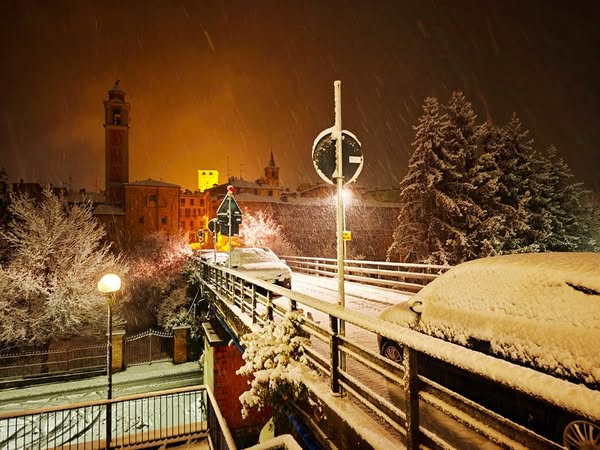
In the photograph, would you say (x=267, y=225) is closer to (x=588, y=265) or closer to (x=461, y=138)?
(x=461, y=138)

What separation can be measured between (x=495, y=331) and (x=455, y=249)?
22.1 metres

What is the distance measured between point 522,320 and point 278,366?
2.88 metres

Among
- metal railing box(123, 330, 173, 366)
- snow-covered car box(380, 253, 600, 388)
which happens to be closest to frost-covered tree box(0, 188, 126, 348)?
metal railing box(123, 330, 173, 366)

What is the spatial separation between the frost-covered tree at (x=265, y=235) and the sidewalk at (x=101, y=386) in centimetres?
2707

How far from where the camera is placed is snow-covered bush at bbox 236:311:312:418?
456 cm

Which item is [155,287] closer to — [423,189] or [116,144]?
[423,189]

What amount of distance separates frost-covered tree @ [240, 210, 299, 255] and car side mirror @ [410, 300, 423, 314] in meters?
42.8

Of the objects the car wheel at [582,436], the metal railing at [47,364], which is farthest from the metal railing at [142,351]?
the car wheel at [582,436]

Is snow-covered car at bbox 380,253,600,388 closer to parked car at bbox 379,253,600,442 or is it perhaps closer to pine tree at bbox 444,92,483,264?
parked car at bbox 379,253,600,442

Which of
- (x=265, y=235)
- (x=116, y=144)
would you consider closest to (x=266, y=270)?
(x=265, y=235)

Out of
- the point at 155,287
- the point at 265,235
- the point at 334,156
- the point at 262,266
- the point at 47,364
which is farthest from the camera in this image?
the point at 265,235

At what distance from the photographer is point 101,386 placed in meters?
19.1

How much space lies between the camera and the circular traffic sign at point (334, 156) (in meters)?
5.34

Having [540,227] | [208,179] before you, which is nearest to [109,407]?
[540,227]
